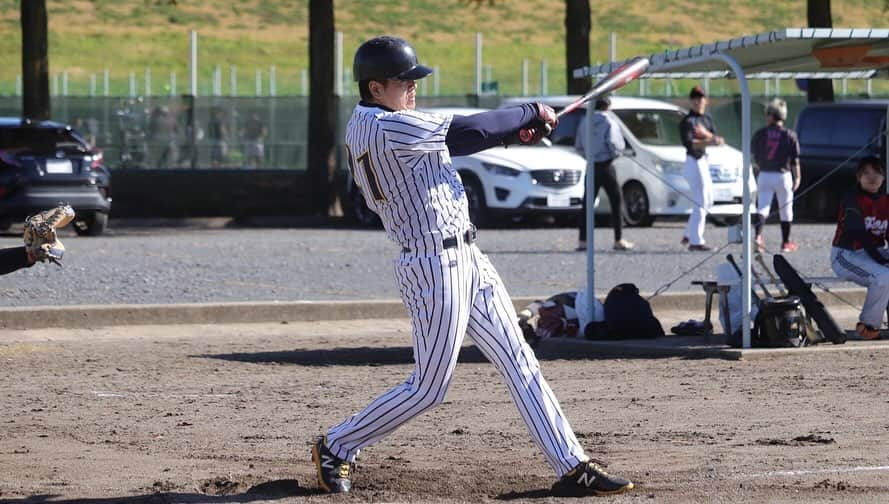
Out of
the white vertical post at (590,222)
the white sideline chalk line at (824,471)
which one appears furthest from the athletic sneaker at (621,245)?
the white sideline chalk line at (824,471)

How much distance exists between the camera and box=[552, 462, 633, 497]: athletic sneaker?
21.1 feet

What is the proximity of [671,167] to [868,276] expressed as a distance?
11.0 metres

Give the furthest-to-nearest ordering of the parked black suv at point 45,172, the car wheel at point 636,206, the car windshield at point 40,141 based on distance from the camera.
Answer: the car wheel at point 636,206 → the car windshield at point 40,141 → the parked black suv at point 45,172

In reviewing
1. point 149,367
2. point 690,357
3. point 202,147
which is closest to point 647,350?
point 690,357

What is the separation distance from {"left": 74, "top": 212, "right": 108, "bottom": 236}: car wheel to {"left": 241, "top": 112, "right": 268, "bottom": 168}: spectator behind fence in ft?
21.9

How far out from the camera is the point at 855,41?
11.7 meters

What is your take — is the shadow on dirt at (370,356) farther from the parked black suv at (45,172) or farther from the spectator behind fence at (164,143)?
the spectator behind fence at (164,143)

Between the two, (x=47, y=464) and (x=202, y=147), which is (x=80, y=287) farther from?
(x=202, y=147)

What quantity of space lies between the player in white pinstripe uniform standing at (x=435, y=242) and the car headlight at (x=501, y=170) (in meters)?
16.0

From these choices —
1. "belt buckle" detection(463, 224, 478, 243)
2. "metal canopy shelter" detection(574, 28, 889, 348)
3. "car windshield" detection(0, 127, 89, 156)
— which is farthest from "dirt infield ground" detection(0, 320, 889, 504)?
"car windshield" detection(0, 127, 89, 156)

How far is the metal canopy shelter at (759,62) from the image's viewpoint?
11086 millimetres

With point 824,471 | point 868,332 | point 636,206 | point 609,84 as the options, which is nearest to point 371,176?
point 609,84

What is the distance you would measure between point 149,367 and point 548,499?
5062 mm

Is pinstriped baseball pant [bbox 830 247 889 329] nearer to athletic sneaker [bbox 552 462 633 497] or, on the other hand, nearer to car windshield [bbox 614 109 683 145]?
athletic sneaker [bbox 552 462 633 497]
